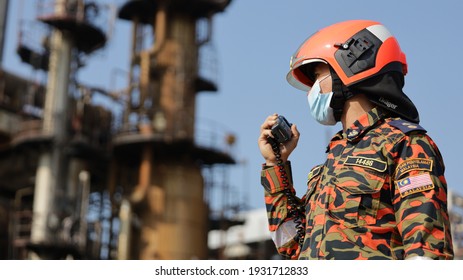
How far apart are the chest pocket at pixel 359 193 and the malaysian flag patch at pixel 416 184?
0.16 meters

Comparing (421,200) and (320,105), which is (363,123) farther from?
(421,200)

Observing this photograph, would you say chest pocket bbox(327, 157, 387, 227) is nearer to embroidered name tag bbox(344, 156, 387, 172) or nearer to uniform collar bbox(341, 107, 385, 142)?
embroidered name tag bbox(344, 156, 387, 172)

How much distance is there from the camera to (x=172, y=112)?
130ft

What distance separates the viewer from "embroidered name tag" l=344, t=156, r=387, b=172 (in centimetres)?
455

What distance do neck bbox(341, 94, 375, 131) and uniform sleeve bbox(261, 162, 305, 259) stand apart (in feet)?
2.07

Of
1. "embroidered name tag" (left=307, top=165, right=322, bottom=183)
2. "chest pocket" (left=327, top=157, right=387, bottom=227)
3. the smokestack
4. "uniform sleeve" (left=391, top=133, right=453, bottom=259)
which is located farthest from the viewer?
the smokestack

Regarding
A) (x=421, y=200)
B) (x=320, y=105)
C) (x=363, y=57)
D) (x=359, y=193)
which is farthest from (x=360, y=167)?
(x=363, y=57)

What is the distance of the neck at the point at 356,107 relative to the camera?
491 cm

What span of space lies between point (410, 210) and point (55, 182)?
35.5 metres

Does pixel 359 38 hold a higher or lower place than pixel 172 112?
lower

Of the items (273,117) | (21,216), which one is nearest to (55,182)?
(21,216)

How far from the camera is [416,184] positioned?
14.3 feet

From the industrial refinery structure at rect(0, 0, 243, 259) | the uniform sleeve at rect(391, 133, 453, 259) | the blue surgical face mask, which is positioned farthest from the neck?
the industrial refinery structure at rect(0, 0, 243, 259)
